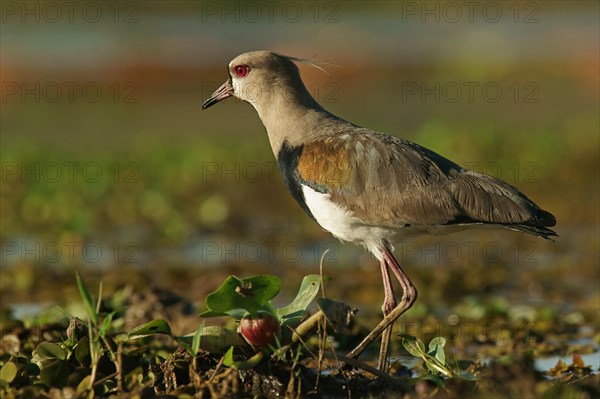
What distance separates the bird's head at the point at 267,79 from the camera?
5641mm

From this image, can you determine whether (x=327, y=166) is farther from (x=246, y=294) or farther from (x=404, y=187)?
(x=246, y=294)

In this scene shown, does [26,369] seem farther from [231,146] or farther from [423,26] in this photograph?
[423,26]

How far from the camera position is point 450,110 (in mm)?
16844

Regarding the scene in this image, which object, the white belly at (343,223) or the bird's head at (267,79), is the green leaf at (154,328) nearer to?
the white belly at (343,223)

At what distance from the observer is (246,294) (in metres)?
4.13

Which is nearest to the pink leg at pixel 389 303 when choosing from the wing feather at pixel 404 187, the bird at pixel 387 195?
the bird at pixel 387 195

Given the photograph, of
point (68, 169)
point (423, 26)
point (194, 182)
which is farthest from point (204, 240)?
point (423, 26)

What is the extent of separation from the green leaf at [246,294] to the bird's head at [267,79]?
169 centimetres

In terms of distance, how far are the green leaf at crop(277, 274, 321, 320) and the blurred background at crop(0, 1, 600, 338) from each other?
228 centimetres

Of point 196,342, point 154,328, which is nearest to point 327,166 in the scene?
point 154,328

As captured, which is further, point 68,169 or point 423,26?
point 423,26

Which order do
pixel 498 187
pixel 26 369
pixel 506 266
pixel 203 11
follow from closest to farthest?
pixel 26 369 < pixel 498 187 < pixel 506 266 < pixel 203 11

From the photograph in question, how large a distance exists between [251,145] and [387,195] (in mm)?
8378

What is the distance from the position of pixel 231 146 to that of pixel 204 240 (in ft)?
13.2
